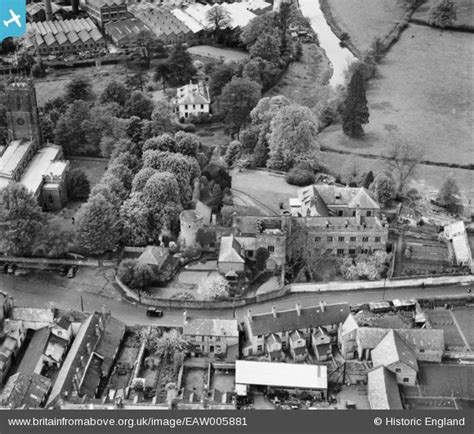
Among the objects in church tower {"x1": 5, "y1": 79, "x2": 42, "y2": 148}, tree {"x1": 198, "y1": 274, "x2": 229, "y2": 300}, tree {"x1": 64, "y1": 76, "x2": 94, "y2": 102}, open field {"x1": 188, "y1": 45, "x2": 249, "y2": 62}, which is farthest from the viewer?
open field {"x1": 188, "y1": 45, "x2": 249, "y2": 62}

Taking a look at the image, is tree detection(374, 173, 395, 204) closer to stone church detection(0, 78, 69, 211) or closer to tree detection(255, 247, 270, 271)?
tree detection(255, 247, 270, 271)

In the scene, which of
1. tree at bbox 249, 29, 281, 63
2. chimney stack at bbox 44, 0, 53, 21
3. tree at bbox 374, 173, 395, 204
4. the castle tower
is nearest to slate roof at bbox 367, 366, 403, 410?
the castle tower

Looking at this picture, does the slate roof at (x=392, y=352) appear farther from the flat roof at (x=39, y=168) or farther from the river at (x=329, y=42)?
the river at (x=329, y=42)

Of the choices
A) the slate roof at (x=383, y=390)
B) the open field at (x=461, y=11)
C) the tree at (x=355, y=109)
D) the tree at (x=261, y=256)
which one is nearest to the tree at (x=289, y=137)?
the tree at (x=355, y=109)

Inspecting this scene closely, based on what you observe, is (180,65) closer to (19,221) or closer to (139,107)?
(139,107)

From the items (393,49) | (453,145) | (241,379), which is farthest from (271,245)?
(393,49)

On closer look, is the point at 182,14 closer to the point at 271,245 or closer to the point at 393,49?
the point at 393,49

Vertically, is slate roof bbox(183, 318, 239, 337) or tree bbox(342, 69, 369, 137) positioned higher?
slate roof bbox(183, 318, 239, 337)
